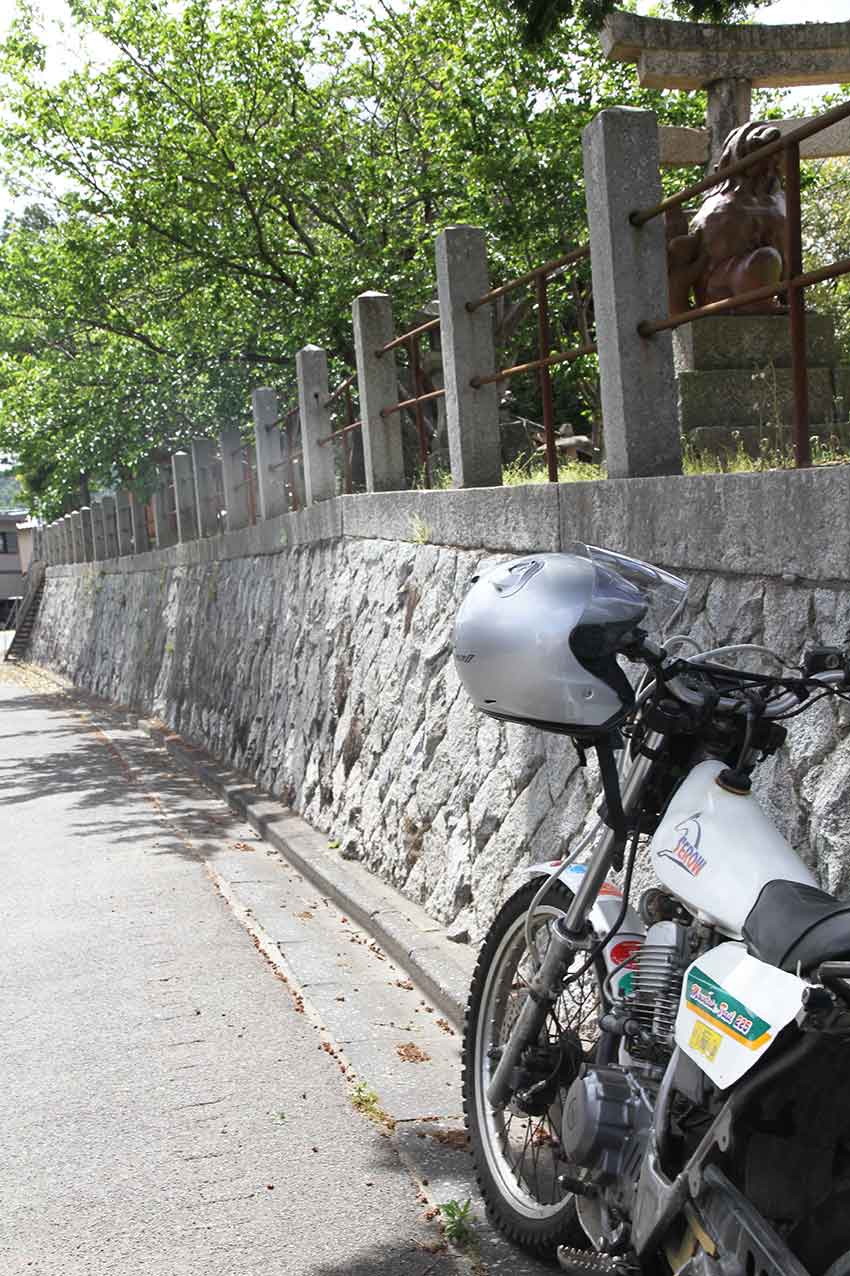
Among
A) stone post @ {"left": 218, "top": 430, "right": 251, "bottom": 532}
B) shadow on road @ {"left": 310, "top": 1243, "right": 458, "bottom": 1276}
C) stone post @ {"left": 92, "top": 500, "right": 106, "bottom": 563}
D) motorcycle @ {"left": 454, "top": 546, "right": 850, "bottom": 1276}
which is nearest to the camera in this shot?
motorcycle @ {"left": 454, "top": 546, "right": 850, "bottom": 1276}

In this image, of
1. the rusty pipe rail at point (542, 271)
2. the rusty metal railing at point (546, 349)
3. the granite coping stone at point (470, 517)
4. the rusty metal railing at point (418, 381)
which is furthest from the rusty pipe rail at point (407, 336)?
the rusty metal railing at point (546, 349)

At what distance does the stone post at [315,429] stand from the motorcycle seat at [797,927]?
10116 mm

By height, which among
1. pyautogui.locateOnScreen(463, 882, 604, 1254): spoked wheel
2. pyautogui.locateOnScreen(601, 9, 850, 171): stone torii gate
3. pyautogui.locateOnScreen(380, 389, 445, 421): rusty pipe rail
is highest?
pyautogui.locateOnScreen(601, 9, 850, 171): stone torii gate

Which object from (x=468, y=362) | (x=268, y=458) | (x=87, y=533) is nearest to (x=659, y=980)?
(x=468, y=362)

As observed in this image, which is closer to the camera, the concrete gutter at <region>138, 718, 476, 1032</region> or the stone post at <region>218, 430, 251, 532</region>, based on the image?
the concrete gutter at <region>138, 718, 476, 1032</region>

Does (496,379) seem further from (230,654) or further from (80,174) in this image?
(80,174)

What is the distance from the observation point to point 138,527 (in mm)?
26812

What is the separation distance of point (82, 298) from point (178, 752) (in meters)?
8.81

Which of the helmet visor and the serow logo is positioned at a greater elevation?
the helmet visor

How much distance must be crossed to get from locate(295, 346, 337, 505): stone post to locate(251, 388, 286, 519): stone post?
1751mm

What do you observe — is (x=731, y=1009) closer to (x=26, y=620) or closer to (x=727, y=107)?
(x=727, y=107)

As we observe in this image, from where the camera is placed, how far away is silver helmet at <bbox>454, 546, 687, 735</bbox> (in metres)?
3.10

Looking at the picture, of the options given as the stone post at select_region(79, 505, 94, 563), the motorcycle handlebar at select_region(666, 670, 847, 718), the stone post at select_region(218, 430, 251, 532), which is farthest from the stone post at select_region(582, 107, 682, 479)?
the stone post at select_region(79, 505, 94, 563)

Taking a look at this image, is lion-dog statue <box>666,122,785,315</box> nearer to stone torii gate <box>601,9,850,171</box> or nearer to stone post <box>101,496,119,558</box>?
stone torii gate <box>601,9,850,171</box>
